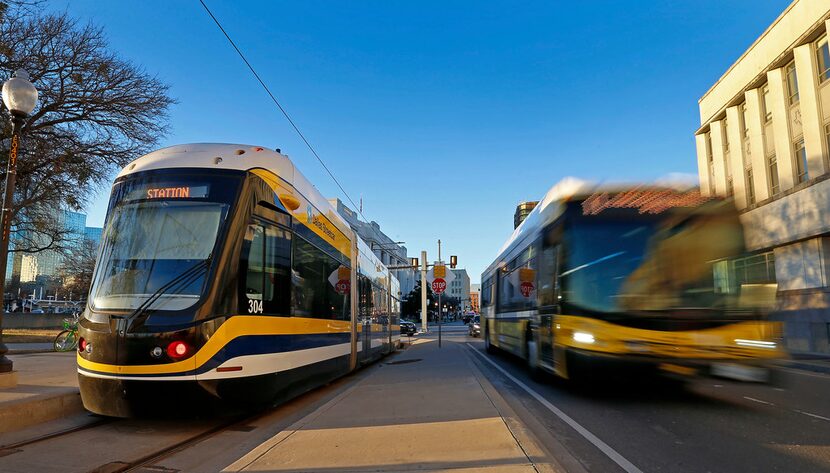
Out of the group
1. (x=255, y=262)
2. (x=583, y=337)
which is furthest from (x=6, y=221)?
(x=583, y=337)

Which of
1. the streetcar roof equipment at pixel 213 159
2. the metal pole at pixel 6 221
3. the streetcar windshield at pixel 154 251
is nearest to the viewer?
the streetcar windshield at pixel 154 251

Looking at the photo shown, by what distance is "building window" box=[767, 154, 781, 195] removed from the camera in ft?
87.8

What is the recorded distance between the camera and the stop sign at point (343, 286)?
10706mm

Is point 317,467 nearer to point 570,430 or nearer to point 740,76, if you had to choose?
point 570,430

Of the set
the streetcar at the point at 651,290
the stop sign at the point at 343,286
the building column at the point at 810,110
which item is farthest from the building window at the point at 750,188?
the stop sign at the point at 343,286

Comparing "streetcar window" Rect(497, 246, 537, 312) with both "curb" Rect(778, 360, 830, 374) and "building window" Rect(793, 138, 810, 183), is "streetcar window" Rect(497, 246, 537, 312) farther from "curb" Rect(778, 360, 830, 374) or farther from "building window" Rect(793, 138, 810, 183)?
"building window" Rect(793, 138, 810, 183)

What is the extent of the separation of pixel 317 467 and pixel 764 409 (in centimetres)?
670

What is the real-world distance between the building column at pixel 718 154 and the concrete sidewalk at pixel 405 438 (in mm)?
29740

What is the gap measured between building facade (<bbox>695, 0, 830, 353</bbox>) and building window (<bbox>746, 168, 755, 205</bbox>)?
5cm

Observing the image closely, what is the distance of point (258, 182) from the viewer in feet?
22.7

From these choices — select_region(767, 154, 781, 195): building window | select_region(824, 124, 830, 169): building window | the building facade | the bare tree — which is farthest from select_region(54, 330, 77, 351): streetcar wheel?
select_region(767, 154, 781, 195): building window

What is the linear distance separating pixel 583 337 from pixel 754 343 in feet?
7.64

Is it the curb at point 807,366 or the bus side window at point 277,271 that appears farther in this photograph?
the curb at point 807,366

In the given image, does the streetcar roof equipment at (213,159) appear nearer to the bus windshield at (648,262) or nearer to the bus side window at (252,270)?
the bus side window at (252,270)
